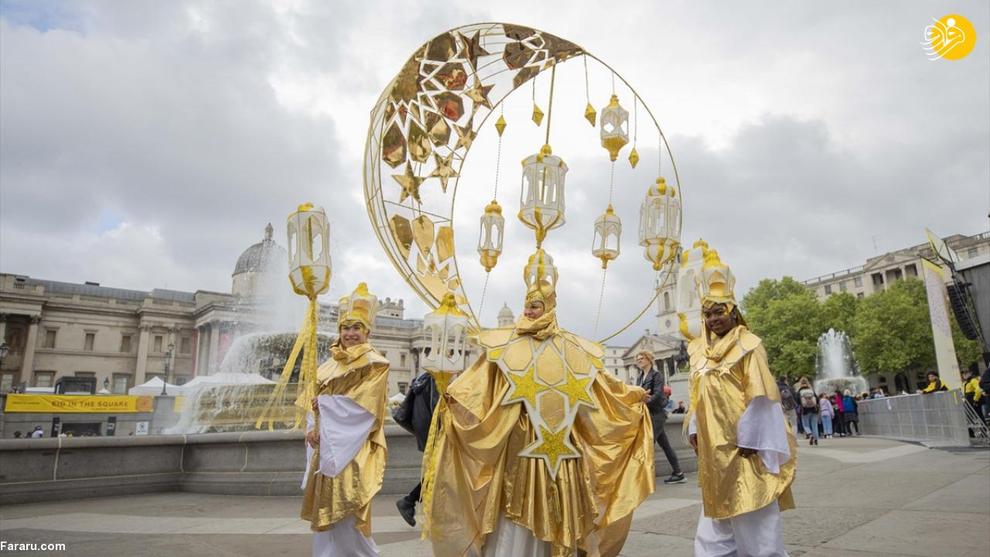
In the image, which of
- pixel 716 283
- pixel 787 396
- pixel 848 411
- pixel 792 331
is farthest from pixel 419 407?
pixel 792 331

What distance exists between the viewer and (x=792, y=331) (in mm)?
60844

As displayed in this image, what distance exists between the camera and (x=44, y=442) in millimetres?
8711

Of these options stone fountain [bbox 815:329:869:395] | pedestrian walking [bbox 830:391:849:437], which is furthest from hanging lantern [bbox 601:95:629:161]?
stone fountain [bbox 815:329:869:395]

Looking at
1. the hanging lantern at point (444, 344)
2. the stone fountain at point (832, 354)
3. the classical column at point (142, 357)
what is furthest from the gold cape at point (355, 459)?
the classical column at point (142, 357)

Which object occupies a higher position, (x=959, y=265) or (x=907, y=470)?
(x=959, y=265)

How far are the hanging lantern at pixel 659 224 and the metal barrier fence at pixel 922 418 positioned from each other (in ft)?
32.8

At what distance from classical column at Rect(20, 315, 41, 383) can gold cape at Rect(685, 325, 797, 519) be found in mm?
79377

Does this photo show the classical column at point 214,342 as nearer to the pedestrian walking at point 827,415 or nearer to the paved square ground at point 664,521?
the pedestrian walking at point 827,415

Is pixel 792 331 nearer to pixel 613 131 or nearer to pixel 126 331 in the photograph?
pixel 613 131

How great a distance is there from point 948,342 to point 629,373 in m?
92.7

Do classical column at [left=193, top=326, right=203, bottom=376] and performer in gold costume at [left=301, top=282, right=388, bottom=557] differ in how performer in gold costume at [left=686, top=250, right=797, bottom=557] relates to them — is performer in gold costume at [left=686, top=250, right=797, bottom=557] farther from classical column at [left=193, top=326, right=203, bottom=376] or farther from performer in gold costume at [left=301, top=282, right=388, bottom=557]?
classical column at [left=193, top=326, right=203, bottom=376]

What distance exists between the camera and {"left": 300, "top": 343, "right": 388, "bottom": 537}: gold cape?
4.16 metres

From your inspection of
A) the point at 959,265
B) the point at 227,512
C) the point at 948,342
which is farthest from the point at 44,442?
the point at 948,342

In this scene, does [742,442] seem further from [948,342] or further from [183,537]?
[948,342]
